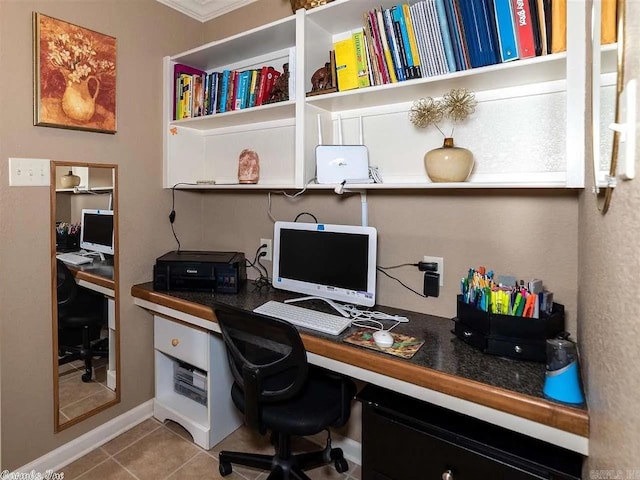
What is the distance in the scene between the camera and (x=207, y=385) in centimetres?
201

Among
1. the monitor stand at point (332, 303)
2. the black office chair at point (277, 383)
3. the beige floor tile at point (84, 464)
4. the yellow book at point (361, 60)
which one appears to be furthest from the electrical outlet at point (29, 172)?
the yellow book at point (361, 60)

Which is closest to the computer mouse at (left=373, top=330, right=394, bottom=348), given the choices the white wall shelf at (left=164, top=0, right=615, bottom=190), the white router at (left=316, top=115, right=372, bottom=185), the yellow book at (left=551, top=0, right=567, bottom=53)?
the white wall shelf at (left=164, top=0, right=615, bottom=190)

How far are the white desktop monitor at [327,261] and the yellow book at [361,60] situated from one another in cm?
63

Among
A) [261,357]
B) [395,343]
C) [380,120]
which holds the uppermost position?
[380,120]

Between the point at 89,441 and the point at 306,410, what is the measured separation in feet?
4.41

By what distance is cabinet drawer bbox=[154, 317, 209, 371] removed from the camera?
1.96m

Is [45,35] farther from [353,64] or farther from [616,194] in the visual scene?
[616,194]

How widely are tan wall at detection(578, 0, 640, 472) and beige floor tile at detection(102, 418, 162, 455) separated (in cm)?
213

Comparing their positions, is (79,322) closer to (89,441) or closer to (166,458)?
(89,441)

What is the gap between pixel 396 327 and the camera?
1.53 metres

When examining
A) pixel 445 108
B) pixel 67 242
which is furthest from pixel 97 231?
pixel 445 108

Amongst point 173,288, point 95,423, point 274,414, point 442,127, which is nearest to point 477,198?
point 442,127

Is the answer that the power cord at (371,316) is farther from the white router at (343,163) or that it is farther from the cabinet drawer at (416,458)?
A: the white router at (343,163)

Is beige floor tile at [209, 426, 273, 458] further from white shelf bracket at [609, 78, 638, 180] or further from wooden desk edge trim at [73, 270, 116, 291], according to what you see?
white shelf bracket at [609, 78, 638, 180]
